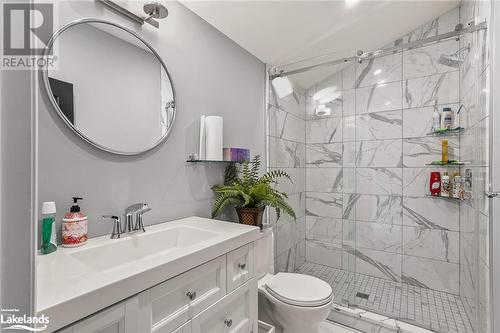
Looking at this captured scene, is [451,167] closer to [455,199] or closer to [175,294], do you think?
[455,199]

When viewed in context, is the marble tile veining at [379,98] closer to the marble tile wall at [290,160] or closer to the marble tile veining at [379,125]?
the marble tile veining at [379,125]

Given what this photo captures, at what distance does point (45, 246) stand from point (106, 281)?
0.45 meters

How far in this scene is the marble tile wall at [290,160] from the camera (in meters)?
2.47

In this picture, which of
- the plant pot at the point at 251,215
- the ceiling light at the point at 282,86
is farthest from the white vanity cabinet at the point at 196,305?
the ceiling light at the point at 282,86

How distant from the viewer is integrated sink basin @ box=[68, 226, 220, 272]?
1008mm

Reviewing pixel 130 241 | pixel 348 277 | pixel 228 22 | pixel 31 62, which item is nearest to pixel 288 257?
pixel 348 277

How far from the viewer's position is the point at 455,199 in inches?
90.3

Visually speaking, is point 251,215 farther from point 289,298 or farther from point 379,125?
point 379,125

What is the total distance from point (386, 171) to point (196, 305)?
7.82ft

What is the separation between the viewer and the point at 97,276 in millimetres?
705

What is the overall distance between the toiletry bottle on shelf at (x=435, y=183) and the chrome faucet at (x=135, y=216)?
252cm

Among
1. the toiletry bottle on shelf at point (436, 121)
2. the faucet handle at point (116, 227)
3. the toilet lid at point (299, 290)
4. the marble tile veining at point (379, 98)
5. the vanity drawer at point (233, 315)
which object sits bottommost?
the toilet lid at point (299, 290)

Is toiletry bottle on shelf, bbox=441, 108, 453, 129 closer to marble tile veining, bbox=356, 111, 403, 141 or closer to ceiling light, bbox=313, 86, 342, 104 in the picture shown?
marble tile veining, bbox=356, 111, 403, 141

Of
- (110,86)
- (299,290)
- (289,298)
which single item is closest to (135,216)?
(110,86)
